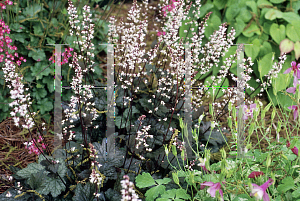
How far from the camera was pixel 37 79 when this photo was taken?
252cm

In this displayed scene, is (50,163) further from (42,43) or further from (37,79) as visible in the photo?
(42,43)

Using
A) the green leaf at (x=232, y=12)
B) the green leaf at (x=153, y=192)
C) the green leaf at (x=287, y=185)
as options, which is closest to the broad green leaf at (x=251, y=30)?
the green leaf at (x=232, y=12)

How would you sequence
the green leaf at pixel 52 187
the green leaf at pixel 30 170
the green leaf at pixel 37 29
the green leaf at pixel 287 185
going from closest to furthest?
the green leaf at pixel 287 185
the green leaf at pixel 52 187
the green leaf at pixel 30 170
the green leaf at pixel 37 29

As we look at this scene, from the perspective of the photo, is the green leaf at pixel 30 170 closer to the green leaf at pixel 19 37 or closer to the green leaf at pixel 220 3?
the green leaf at pixel 19 37

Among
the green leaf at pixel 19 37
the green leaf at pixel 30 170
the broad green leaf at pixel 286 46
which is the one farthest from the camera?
the broad green leaf at pixel 286 46

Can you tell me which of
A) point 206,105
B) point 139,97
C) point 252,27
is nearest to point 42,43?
point 139,97

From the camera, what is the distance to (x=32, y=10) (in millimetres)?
2584

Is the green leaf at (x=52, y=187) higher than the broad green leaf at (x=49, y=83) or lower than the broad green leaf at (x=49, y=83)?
lower

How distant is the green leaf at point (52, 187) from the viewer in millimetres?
1487

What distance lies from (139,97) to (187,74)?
2.04 feet

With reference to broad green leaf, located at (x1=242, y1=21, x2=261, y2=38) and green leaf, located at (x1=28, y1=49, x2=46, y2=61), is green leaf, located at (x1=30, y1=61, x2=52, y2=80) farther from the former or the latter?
broad green leaf, located at (x1=242, y1=21, x2=261, y2=38)

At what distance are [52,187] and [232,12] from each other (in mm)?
2674

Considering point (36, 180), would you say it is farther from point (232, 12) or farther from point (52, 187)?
point (232, 12)

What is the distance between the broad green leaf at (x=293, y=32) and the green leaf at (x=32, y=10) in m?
2.62
